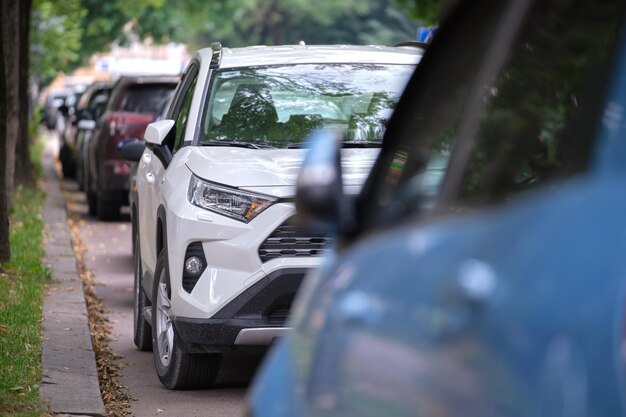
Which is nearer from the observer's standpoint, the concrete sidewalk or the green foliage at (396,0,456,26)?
the concrete sidewalk

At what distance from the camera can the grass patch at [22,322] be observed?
256 inches

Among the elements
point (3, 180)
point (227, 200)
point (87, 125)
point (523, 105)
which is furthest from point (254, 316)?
point (87, 125)

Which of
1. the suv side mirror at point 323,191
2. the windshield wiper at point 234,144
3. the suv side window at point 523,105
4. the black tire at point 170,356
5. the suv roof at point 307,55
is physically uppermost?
the suv side window at point 523,105

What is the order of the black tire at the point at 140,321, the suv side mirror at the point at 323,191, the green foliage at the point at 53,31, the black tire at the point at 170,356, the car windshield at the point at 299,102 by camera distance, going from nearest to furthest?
the suv side mirror at the point at 323,191 < the black tire at the point at 170,356 < the car windshield at the point at 299,102 < the black tire at the point at 140,321 < the green foliage at the point at 53,31

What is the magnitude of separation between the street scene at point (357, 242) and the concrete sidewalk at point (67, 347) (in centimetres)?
3

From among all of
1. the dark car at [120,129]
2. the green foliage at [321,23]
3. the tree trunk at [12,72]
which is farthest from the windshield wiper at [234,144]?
the green foliage at [321,23]

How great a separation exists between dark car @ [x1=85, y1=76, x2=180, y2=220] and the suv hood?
34.3 feet

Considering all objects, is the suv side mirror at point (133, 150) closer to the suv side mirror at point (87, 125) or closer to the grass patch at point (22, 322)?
the grass patch at point (22, 322)

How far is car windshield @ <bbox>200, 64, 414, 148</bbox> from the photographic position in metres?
7.85

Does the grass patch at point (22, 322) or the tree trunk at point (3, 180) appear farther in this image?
the tree trunk at point (3, 180)

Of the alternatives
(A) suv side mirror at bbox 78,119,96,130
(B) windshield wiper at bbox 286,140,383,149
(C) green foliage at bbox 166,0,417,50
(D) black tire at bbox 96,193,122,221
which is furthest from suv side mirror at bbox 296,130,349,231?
(C) green foliage at bbox 166,0,417,50

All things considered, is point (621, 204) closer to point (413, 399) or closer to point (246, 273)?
point (413, 399)

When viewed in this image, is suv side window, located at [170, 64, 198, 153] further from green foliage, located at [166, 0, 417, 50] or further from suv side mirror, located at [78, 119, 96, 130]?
green foliage, located at [166, 0, 417, 50]

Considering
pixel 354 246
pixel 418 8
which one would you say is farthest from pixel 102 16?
pixel 354 246
